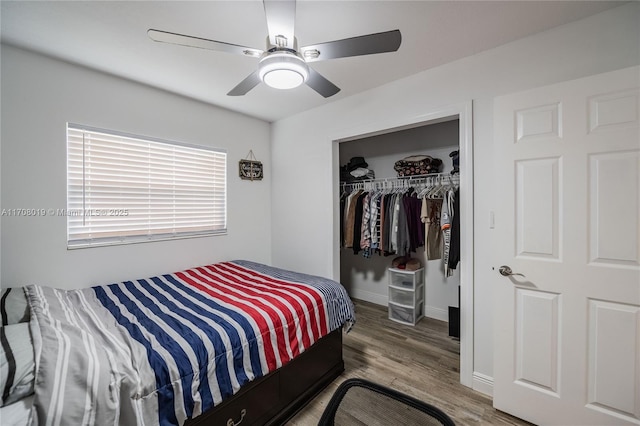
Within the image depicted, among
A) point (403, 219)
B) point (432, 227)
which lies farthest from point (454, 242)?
point (403, 219)

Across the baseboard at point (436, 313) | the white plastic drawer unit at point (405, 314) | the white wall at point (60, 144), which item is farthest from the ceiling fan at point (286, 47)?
the baseboard at point (436, 313)

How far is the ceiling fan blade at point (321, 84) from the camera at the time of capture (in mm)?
1534

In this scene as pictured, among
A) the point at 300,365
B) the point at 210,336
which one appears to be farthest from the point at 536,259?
the point at 210,336

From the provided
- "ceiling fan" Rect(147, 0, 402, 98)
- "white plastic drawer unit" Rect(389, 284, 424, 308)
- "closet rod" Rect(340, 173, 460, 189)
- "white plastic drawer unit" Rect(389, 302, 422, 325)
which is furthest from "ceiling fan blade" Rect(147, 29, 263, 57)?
"white plastic drawer unit" Rect(389, 302, 422, 325)

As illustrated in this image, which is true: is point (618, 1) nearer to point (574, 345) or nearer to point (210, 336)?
point (574, 345)

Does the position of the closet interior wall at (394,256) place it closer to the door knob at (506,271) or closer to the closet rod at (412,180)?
the closet rod at (412,180)

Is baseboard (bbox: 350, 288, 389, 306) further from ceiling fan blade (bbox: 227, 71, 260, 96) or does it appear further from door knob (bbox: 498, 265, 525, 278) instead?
ceiling fan blade (bbox: 227, 71, 260, 96)

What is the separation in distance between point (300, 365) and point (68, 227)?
2104 millimetres

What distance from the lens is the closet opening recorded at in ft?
8.89

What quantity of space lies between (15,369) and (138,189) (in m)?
1.84

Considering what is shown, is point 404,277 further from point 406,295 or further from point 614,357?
point 614,357

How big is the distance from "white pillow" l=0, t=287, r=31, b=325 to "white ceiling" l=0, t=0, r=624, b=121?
64.4 inches

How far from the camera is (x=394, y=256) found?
3551 millimetres

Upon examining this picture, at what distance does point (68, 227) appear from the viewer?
2055mm
